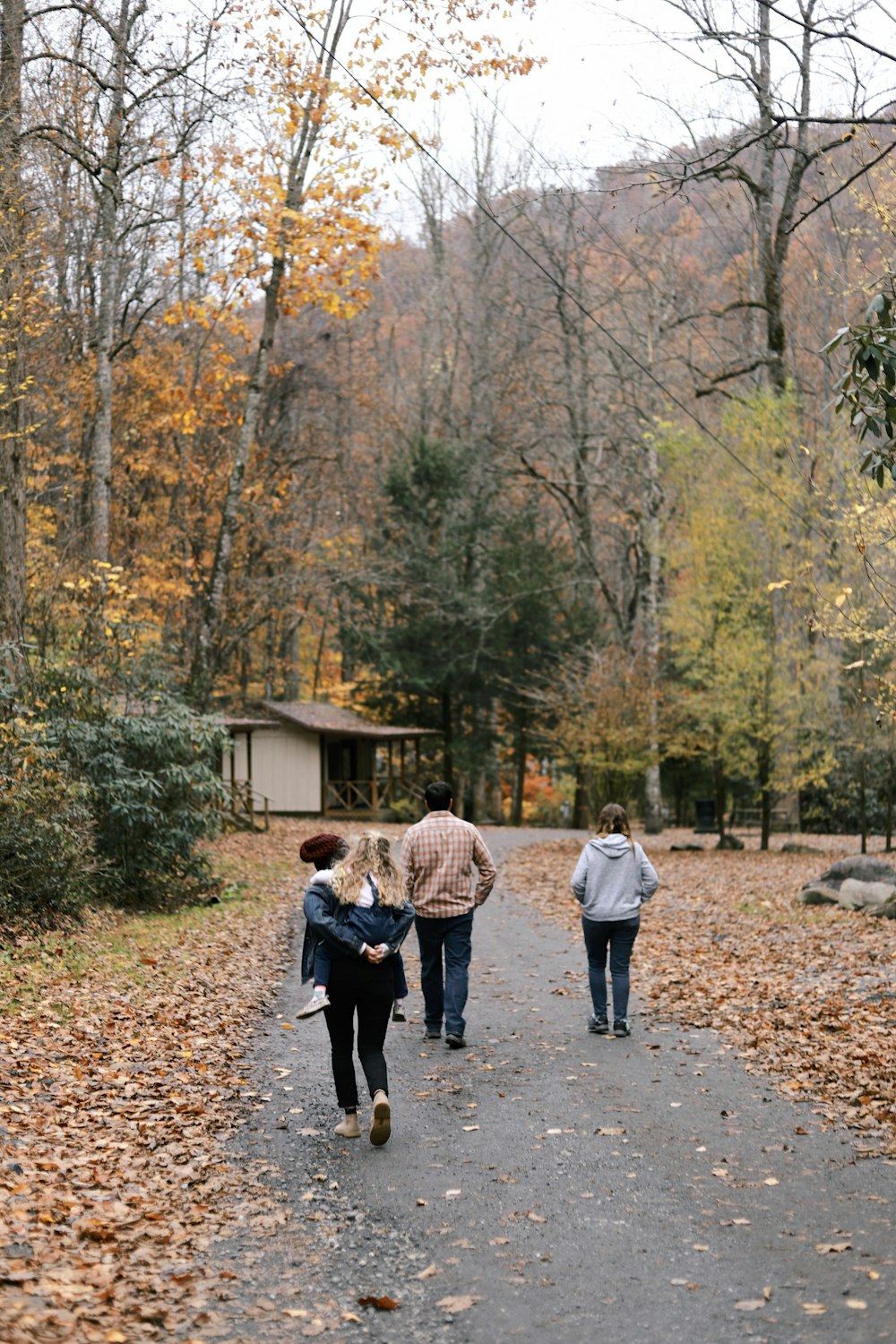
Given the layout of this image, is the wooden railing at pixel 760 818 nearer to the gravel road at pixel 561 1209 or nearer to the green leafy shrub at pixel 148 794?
the green leafy shrub at pixel 148 794

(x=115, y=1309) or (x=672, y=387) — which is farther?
(x=672, y=387)

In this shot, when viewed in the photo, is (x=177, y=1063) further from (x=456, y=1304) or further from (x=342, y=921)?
(x=456, y=1304)

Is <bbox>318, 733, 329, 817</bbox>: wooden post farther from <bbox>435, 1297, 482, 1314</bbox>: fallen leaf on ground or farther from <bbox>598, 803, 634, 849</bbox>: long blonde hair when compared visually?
<bbox>435, 1297, 482, 1314</bbox>: fallen leaf on ground

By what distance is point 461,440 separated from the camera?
4734cm

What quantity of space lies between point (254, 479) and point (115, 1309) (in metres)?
37.7

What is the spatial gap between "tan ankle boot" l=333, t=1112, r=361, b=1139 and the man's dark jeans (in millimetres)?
2133

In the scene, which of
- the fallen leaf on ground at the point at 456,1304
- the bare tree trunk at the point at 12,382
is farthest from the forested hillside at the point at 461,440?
the fallen leaf on ground at the point at 456,1304

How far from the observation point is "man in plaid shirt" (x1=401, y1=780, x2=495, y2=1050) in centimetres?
923

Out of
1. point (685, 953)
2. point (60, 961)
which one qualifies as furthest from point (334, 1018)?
point (685, 953)

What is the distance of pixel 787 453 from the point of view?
1046 inches

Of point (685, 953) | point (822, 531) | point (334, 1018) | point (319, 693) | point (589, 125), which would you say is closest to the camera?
point (334, 1018)

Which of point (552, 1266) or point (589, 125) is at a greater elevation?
point (589, 125)

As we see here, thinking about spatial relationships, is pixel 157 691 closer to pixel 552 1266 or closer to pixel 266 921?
pixel 266 921

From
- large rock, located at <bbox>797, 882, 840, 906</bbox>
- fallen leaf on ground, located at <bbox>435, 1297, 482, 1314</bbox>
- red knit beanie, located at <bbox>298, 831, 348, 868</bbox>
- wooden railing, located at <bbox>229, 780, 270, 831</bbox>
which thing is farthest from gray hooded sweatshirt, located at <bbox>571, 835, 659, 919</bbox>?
wooden railing, located at <bbox>229, 780, 270, 831</bbox>
